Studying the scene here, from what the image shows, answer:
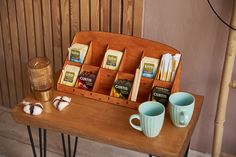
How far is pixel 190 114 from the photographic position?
1232 mm

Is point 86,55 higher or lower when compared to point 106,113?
higher

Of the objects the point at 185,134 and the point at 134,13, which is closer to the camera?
the point at 185,134

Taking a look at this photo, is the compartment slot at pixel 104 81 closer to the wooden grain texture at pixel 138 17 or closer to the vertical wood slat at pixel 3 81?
the wooden grain texture at pixel 138 17

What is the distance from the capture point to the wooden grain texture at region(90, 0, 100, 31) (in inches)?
64.2

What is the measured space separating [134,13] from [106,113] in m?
0.47

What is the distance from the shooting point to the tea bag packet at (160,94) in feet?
4.22

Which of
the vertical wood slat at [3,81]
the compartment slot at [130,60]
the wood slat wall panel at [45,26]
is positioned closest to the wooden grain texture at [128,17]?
the wood slat wall panel at [45,26]

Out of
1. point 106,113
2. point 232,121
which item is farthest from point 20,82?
point 232,121

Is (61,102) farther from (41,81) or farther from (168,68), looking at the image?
(168,68)

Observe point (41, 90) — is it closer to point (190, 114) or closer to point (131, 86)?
point (131, 86)

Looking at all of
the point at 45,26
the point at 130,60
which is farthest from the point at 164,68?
the point at 45,26

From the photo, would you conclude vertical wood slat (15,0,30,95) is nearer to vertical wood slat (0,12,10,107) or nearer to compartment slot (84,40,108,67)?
vertical wood slat (0,12,10,107)

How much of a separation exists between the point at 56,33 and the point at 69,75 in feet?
1.49

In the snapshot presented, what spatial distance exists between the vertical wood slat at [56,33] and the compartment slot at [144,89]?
60 cm
